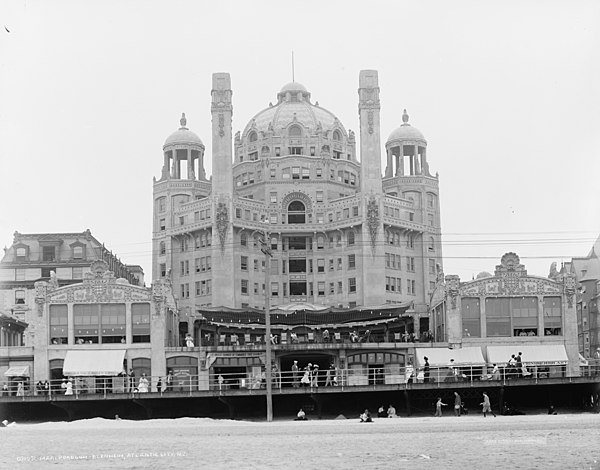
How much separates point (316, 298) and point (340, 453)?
336 feet

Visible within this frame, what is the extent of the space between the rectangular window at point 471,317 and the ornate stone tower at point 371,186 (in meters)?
38.7

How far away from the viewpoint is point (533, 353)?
10406 cm

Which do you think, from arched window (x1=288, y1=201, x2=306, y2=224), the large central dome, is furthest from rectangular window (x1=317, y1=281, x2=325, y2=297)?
the large central dome

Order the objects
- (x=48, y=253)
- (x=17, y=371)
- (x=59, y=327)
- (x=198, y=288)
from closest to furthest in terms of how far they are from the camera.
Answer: (x=17, y=371) → (x=59, y=327) → (x=198, y=288) → (x=48, y=253)

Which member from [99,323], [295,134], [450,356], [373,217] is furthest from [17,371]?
[295,134]

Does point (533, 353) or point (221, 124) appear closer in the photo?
point (533, 353)

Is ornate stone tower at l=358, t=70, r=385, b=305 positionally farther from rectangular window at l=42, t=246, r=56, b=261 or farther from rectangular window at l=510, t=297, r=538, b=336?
rectangular window at l=510, t=297, r=538, b=336

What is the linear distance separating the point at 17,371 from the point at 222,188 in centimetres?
4982

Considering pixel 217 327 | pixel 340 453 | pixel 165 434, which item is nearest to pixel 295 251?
pixel 217 327

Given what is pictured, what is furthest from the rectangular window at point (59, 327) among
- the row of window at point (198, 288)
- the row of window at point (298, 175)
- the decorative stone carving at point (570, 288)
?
the row of window at point (298, 175)

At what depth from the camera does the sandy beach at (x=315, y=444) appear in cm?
4698

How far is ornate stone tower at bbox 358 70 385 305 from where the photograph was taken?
14575cm

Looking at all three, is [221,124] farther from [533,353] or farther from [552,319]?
[533,353]

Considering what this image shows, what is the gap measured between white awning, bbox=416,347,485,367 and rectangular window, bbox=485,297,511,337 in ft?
12.4
